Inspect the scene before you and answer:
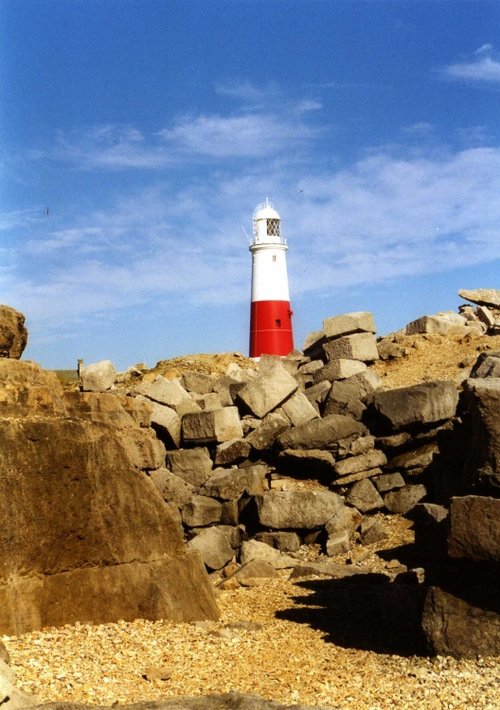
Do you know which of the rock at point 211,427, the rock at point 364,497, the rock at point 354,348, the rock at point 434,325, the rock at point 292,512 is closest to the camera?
the rock at point 292,512

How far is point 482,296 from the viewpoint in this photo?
2817cm

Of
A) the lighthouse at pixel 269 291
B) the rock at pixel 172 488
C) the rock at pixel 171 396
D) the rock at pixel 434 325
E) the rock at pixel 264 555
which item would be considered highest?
the lighthouse at pixel 269 291

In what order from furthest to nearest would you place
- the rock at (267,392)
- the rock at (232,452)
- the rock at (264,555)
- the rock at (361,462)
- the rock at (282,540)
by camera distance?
the rock at (267,392) → the rock at (232,452) → the rock at (361,462) → the rock at (282,540) → the rock at (264,555)

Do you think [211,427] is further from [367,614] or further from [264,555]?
[367,614]

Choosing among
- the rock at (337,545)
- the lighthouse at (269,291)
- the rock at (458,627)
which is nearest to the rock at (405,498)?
the rock at (337,545)

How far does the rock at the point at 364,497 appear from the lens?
17188 mm

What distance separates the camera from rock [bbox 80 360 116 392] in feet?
66.9

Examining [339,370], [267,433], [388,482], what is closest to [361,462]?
[388,482]

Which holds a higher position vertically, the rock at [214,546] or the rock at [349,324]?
the rock at [349,324]

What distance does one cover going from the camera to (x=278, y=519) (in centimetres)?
1642

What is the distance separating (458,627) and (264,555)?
670 cm

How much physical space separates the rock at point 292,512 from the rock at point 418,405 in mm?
2360

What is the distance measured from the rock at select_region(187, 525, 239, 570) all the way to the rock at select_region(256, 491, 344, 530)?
2.64 feet

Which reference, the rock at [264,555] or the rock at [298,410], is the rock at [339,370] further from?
the rock at [264,555]
